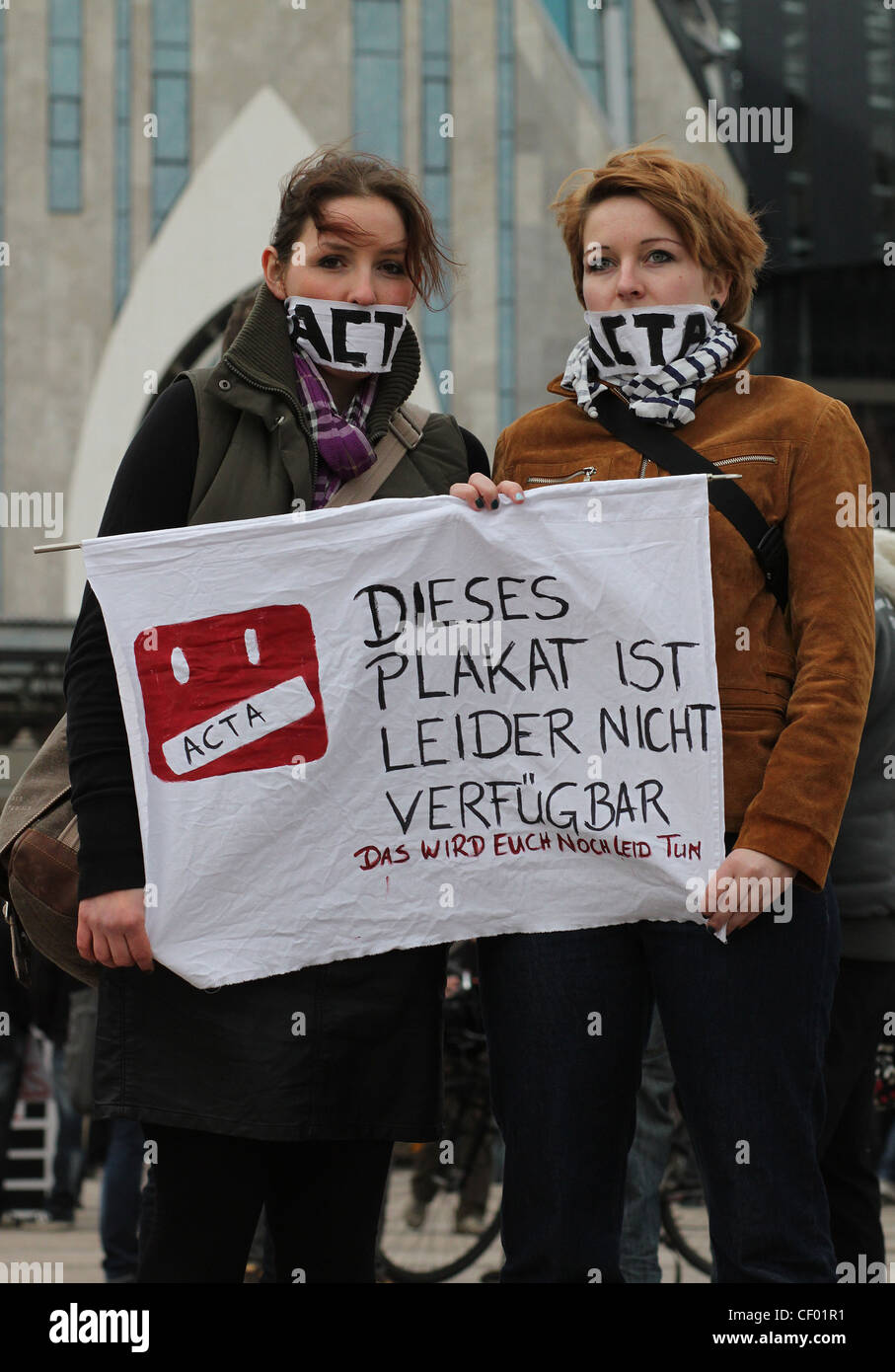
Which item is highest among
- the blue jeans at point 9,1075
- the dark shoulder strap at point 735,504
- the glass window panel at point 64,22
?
the glass window panel at point 64,22

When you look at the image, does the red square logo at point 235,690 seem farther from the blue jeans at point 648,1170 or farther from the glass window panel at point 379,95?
the glass window panel at point 379,95

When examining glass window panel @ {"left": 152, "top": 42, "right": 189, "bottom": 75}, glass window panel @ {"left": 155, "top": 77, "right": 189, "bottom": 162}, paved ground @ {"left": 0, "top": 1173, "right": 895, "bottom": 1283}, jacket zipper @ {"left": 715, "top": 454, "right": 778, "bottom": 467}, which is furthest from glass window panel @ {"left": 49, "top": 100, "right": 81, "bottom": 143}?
jacket zipper @ {"left": 715, "top": 454, "right": 778, "bottom": 467}

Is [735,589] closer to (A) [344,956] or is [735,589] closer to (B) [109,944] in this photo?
(A) [344,956]

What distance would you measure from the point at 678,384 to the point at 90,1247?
6.34 meters

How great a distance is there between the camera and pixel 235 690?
2.96 meters

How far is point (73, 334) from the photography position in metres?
24.1

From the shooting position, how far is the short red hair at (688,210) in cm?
298

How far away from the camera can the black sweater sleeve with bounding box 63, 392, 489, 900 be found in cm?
284

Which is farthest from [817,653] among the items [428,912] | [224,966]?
[224,966]

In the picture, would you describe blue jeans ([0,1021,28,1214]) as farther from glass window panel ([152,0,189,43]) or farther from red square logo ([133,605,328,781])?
glass window panel ([152,0,189,43])

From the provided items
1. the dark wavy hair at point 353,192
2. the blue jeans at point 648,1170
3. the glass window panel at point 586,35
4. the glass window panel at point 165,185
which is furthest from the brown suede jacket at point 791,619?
the glass window panel at point 586,35

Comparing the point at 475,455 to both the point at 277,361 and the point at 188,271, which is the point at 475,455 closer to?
the point at 277,361

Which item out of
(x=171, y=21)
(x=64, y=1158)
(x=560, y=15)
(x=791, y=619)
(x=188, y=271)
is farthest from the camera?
(x=560, y=15)

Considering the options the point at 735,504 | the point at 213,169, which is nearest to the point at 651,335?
the point at 735,504
